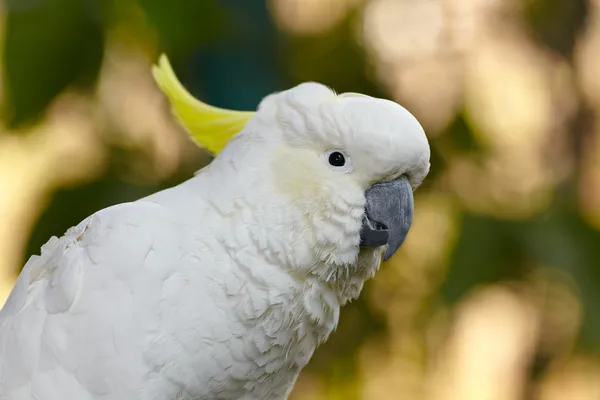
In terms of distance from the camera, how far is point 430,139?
2.24 metres

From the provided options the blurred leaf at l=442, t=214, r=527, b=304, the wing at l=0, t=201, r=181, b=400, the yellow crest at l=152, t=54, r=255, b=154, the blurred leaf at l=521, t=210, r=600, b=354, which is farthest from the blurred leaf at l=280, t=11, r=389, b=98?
the wing at l=0, t=201, r=181, b=400

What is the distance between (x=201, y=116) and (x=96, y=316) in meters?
0.34

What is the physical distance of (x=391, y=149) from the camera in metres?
1.06

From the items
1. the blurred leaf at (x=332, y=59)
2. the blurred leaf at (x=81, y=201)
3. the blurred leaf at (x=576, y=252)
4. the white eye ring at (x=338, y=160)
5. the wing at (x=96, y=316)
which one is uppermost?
the white eye ring at (x=338, y=160)

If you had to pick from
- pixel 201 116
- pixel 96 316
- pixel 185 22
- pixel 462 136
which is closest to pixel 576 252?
pixel 462 136

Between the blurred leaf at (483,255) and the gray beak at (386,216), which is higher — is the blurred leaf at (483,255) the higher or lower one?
the lower one


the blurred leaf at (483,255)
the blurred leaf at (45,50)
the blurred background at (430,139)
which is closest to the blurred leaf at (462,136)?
the blurred background at (430,139)

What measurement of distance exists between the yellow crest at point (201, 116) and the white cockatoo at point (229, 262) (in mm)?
70

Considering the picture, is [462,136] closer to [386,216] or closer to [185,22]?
[185,22]

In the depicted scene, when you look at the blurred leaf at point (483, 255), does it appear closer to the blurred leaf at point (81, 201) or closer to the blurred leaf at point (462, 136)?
the blurred leaf at point (462, 136)

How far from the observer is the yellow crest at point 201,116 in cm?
119

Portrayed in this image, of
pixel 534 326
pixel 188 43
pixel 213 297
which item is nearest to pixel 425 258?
pixel 534 326

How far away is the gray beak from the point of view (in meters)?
1.08

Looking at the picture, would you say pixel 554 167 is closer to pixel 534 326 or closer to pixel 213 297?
pixel 534 326
